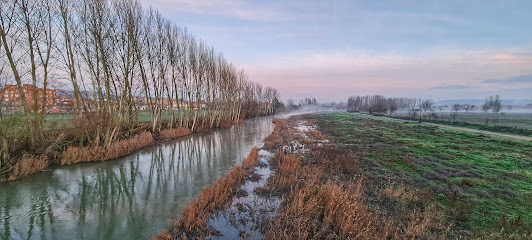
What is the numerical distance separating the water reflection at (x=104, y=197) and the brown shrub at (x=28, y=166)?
0.34 metres

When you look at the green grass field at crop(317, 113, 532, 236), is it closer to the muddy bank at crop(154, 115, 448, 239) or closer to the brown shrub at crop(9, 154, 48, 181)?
the muddy bank at crop(154, 115, 448, 239)

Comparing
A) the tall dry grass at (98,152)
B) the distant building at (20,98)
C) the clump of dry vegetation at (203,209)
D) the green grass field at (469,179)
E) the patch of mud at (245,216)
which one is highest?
the distant building at (20,98)

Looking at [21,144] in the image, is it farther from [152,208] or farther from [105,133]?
[152,208]

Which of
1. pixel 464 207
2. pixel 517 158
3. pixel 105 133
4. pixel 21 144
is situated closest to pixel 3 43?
pixel 21 144

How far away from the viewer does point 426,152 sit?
1644 centimetres

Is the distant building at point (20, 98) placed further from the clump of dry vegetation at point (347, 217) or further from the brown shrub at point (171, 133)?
the clump of dry vegetation at point (347, 217)

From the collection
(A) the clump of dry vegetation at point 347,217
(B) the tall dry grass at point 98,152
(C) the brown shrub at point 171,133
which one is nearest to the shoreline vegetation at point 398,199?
(A) the clump of dry vegetation at point 347,217

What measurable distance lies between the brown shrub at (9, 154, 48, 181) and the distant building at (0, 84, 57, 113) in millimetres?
2309

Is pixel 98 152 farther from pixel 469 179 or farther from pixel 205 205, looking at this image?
Result: pixel 469 179

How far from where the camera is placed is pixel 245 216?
7.04m

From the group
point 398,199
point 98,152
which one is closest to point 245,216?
point 398,199

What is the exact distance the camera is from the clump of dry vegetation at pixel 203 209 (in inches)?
234

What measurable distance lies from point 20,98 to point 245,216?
39.7 feet

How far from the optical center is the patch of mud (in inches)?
242
